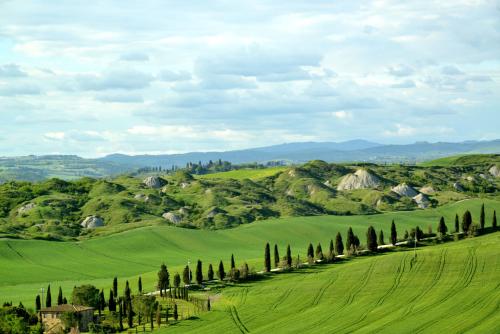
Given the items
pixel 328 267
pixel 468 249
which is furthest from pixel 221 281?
pixel 468 249

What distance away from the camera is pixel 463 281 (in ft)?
445

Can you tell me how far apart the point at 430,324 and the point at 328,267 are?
61450mm

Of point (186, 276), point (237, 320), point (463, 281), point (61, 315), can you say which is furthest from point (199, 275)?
point (463, 281)

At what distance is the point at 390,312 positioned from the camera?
121 metres

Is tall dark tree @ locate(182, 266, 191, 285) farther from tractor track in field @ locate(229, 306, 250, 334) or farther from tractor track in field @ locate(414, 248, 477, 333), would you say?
tractor track in field @ locate(414, 248, 477, 333)

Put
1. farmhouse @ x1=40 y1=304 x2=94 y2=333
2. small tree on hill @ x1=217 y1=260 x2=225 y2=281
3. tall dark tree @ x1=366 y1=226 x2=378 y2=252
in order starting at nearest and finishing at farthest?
farmhouse @ x1=40 y1=304 x2=94 y2=333 → small tree on hill @ x1=217 y1=260 x2=225 y2=281 → tall dark tree @ x1=366 y1=226 x2=378 y2=252

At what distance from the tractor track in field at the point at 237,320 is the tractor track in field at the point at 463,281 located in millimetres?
25273

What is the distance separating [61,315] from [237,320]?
100 ft

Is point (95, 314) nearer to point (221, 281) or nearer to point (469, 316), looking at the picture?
point (221, 281)

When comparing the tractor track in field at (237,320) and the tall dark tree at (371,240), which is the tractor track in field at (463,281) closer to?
the tractor track in field at (237,320)

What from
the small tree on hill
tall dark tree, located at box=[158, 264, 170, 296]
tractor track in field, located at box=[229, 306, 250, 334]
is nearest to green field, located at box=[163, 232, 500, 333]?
tractor track in field, located at box=[229, 306, 250, 334]

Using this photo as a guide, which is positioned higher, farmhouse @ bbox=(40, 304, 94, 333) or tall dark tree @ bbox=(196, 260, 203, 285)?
tall dark tree @ bbox=(196, 260, 203, 285)

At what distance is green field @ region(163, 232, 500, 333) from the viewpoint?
114 m

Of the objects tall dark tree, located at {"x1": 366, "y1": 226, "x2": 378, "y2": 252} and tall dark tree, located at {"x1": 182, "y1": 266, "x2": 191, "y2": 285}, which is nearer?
tall dark tree, located at {"x1": 182, "y1": 266, "x2": 191, "y2": 285}
